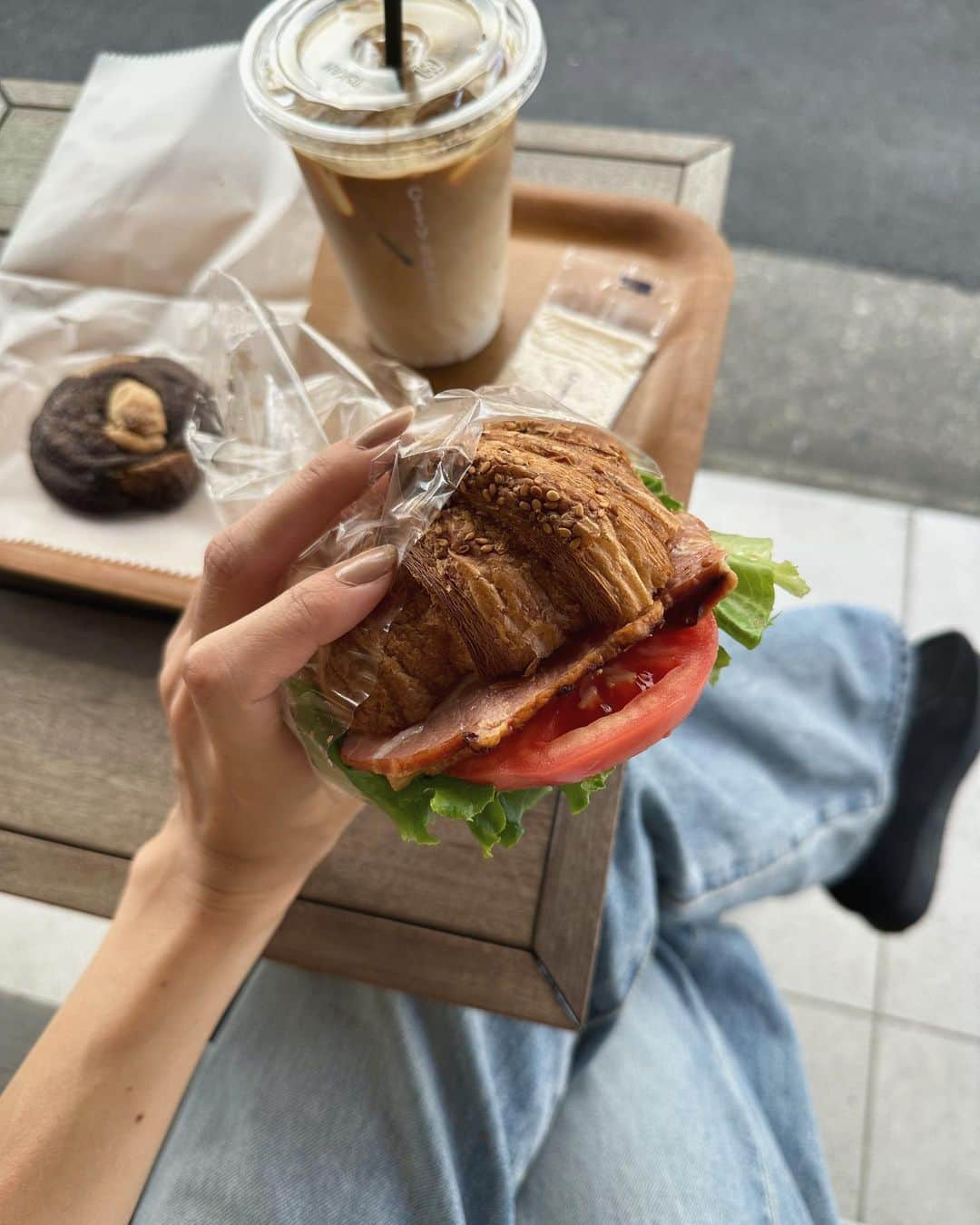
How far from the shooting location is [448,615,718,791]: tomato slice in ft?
2.68

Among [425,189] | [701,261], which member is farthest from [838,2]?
[425,189]

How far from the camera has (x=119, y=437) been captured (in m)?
1.40

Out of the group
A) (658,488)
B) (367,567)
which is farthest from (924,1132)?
(367,567)

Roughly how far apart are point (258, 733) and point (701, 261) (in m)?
1.09

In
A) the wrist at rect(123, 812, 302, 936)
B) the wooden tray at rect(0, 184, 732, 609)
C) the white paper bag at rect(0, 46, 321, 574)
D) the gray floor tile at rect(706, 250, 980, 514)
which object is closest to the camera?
the wrist at rect(123, 812, 302, 936)

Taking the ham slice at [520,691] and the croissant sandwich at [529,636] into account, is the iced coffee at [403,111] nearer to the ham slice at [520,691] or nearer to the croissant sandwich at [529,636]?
the croissant sandwich at [529,636]

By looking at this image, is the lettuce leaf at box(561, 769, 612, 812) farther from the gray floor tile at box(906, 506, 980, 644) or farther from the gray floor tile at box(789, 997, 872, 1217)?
the gray floor tile at box(906, 506, 980, 644)

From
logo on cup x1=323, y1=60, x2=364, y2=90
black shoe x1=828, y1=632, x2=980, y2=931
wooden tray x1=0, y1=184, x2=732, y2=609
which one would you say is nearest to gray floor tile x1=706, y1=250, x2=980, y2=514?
black shoe x1=828, y1=632, x2=980, y2=931

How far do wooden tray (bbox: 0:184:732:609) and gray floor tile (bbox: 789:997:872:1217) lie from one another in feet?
3.99

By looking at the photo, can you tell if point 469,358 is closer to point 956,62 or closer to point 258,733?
point 258,733

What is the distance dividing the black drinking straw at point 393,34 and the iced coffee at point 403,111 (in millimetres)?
14

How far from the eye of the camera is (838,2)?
2979mm

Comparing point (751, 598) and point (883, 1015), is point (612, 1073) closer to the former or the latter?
point (751, 598)

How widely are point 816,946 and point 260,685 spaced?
1549 mm
